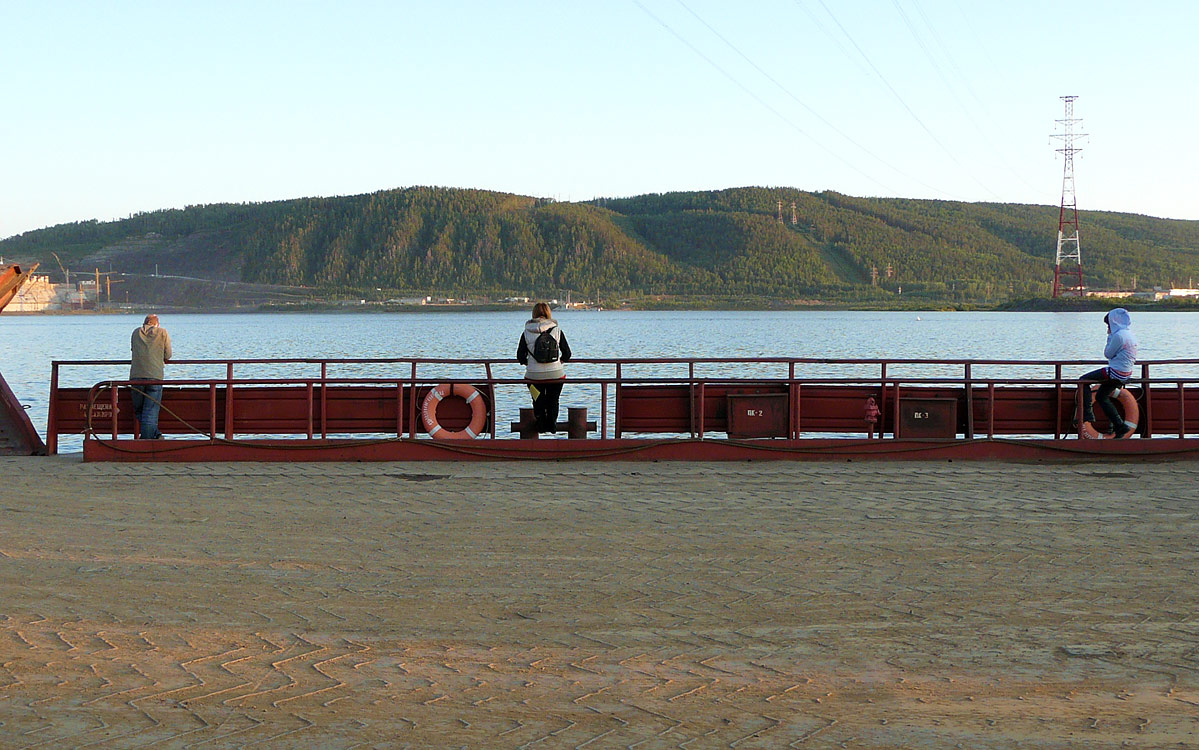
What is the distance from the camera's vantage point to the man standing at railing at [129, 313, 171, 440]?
1517 centimetres

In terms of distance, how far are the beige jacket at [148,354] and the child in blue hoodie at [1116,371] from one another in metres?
11.6

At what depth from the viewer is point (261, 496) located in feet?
39.3

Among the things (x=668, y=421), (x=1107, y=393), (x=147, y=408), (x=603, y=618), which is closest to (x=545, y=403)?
(x=668, y=421)

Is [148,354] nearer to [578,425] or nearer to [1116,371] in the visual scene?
[578,425]

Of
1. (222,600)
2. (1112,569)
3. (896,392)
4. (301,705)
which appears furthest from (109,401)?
(1112,569)

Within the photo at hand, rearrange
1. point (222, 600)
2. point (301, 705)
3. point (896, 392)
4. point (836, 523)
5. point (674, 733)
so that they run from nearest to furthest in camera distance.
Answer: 1. point (674, 733)
2. point (301, 705)
3. point (222, 600)
4. point (836, 523)
5. point (896, 392)

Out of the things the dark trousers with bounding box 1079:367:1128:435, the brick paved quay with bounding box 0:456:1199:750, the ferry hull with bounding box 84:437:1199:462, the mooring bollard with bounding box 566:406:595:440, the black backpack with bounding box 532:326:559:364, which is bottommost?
the brick paved quay with bounding box 0:456:1199:750

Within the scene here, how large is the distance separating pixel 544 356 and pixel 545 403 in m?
0.69

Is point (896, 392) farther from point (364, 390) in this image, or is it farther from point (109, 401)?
point (109, 401)

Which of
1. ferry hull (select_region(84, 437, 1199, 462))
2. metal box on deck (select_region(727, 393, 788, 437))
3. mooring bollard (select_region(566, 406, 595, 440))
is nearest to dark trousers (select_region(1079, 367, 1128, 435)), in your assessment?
ferry hull (select_region(84, 437, 1199, 462))

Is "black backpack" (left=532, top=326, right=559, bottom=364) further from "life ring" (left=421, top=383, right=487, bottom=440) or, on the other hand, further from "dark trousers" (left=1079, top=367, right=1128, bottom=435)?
"dark trousers" (left=1079, top=367, right=1128, bottom=435)

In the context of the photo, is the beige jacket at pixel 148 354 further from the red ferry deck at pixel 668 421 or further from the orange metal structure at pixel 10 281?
the orange metal structure at pixel 10 281

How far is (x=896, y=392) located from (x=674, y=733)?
1061cm

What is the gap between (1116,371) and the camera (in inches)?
582
